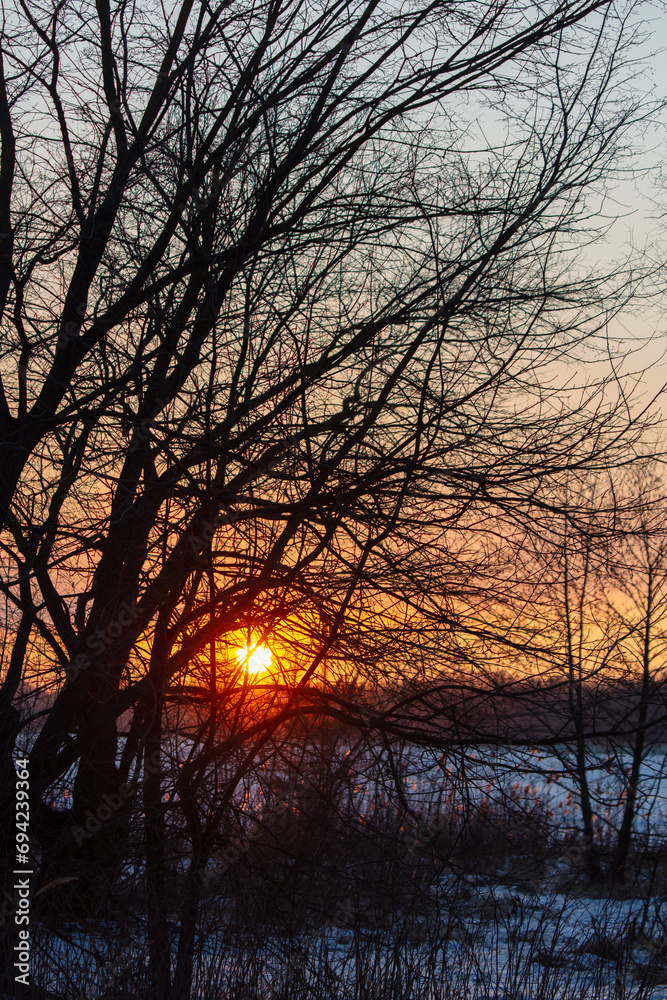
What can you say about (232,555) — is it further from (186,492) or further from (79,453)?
(79,453)

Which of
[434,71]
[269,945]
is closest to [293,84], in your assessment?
[434,71]

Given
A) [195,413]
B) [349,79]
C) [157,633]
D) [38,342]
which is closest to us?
[195,413]

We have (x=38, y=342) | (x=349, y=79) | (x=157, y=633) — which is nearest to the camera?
(x=157, y=633)

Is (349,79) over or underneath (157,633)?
over

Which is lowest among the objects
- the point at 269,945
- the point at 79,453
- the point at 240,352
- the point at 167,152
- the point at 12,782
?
the point at 269,945

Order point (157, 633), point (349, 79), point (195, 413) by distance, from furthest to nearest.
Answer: point (349, 79) → point (157, 633) → point (195, 413)

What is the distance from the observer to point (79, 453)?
3.71 metres

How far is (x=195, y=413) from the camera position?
347 cm

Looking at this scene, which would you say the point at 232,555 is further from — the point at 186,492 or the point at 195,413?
the point at 195,413

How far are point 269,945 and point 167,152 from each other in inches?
156

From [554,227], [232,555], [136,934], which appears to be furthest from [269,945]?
[554,227]

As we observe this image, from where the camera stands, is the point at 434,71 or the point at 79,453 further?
the point at 434,71

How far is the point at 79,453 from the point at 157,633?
96 centimetres

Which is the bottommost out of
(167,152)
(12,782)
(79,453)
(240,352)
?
(12,782)
